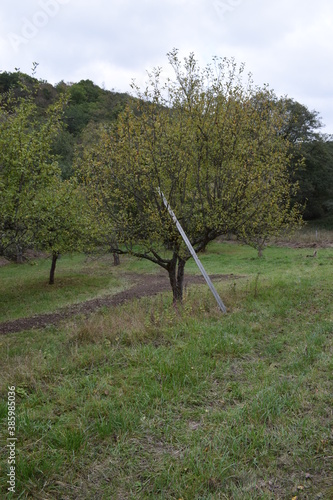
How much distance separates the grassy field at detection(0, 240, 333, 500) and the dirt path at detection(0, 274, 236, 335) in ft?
11.9

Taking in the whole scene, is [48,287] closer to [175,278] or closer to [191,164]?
[175,278]

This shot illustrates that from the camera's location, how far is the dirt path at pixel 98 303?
33.8 ft

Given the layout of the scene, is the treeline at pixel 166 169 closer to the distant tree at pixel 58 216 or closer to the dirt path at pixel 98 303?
the distant tree at pixel 58 216

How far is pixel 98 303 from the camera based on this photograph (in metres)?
12.5

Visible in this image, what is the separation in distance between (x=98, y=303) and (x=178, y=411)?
360 inches

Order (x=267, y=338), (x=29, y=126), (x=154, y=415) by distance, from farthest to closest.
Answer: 1. (x=29, y=126)
2. (x=267, y=338)
3. (x=154, y=415)

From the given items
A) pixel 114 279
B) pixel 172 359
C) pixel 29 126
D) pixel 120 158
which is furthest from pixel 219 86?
pixel 114 279

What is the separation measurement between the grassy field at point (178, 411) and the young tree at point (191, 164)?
2.89m

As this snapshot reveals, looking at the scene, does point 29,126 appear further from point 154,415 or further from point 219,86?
point 154,415

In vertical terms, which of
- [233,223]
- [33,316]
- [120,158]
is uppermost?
[120,158]

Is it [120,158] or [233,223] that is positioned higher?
[120,158]

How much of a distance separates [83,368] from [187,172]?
574 centimetres

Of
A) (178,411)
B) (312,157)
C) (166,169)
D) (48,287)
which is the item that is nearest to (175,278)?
(166,169)

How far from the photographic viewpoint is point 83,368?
4.80 m
